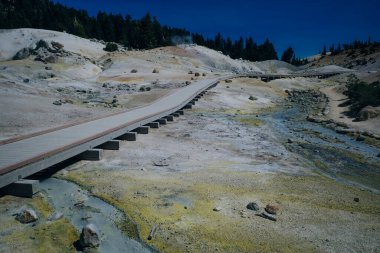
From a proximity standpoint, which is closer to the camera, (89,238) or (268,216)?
(89,238)

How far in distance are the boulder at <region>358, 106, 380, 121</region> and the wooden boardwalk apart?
17044 mm

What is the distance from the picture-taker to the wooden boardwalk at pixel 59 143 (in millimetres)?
9975

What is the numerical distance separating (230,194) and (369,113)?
2168 cm

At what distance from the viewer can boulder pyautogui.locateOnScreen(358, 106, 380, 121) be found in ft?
89.4

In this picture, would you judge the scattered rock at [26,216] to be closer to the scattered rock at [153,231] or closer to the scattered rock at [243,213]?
the scattered rock at [153,231]

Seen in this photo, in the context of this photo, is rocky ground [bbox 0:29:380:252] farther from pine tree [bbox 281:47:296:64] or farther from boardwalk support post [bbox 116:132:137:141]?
pine tree [bbox 281:47:296:64]

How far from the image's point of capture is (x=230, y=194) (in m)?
11.1

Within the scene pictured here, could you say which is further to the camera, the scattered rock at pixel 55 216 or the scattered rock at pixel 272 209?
the scattered rock at pixel 272 209

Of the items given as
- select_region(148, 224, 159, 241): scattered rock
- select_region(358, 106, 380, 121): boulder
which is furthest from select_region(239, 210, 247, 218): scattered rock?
select_region(358, 106, 380, 121): boulder

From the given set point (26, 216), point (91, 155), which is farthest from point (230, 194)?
point (91, 155)

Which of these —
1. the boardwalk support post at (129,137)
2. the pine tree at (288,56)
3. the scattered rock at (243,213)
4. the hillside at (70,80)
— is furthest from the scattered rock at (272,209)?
the pine tree at (288,56)

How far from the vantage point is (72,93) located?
3309cm

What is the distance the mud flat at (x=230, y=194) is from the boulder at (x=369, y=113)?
8647mm

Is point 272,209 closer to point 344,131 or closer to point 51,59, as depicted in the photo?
point 344,131
